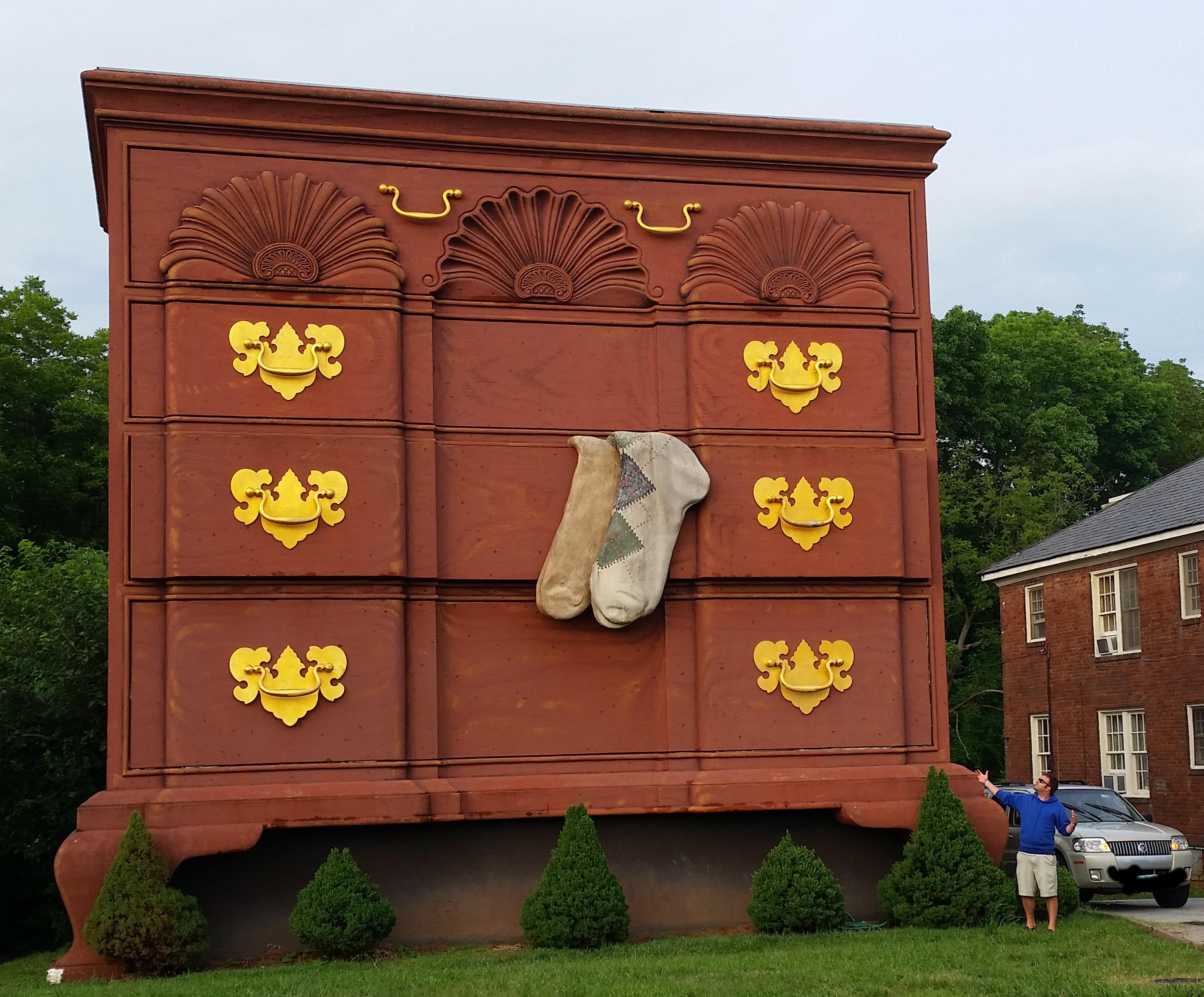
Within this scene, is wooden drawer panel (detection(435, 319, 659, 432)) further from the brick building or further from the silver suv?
the brick building

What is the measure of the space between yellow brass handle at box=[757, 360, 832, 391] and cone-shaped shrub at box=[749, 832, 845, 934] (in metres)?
3.91

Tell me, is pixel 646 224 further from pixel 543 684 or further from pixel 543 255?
pixel 543 684

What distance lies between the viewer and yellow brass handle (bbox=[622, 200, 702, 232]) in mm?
13820

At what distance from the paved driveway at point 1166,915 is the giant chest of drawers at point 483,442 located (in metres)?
2.76

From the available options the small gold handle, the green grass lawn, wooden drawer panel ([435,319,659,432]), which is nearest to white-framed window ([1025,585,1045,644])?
the green grass lawn

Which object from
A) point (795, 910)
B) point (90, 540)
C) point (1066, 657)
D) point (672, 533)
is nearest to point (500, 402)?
point (672, 533)

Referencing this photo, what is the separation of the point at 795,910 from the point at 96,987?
5577 millimetres

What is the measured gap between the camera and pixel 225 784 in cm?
1223

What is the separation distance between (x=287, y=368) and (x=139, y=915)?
14.8 feet

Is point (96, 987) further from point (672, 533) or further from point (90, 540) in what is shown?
point (90, 540)

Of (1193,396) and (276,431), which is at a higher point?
(1193,396)

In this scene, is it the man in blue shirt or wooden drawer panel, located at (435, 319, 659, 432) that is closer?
the man in blue shirt

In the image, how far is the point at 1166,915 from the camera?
54.3ft

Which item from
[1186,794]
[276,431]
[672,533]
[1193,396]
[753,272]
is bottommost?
[1186,794]
